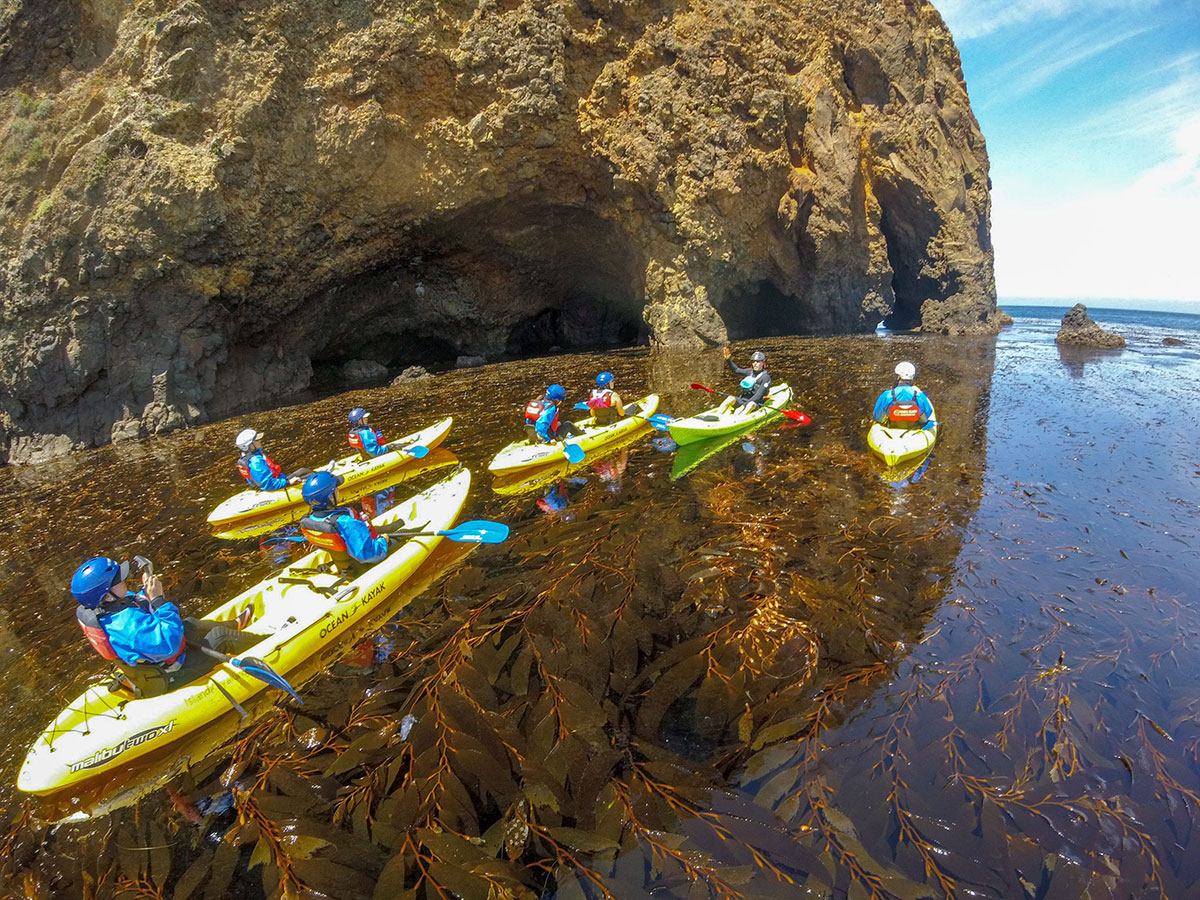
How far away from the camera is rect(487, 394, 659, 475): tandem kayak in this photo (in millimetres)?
11023

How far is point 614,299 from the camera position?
3067 centimetres

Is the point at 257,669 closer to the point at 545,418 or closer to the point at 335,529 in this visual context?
the point at 335,529

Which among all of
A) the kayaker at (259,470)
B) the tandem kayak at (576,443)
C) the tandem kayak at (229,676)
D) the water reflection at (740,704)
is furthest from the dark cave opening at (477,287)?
the tandem kayak at (229,676)

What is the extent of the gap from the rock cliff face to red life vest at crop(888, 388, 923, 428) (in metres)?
15.0

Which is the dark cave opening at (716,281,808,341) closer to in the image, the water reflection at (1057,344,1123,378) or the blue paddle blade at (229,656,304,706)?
the water reflection at (1057,344,1123,378)

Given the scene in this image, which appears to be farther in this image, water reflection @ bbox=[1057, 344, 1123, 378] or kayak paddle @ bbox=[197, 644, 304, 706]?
water reflection @ bbox=[1057, 344, 1123, 378]

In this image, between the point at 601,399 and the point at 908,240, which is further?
the point at 908,240

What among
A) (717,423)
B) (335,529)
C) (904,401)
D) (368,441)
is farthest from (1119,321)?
(335,529)

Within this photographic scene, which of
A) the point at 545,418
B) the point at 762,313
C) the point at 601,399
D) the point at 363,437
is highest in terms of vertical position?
the point at 762,313

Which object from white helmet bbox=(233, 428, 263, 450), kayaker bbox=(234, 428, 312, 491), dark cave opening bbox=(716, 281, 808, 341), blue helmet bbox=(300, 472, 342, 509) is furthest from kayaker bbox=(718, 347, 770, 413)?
dark cave opening bbox=(716, 281, 808, 341)

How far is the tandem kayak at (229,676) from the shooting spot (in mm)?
4766

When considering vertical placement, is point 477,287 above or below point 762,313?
above

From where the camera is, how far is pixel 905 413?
37.3ft

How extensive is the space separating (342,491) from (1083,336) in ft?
121
